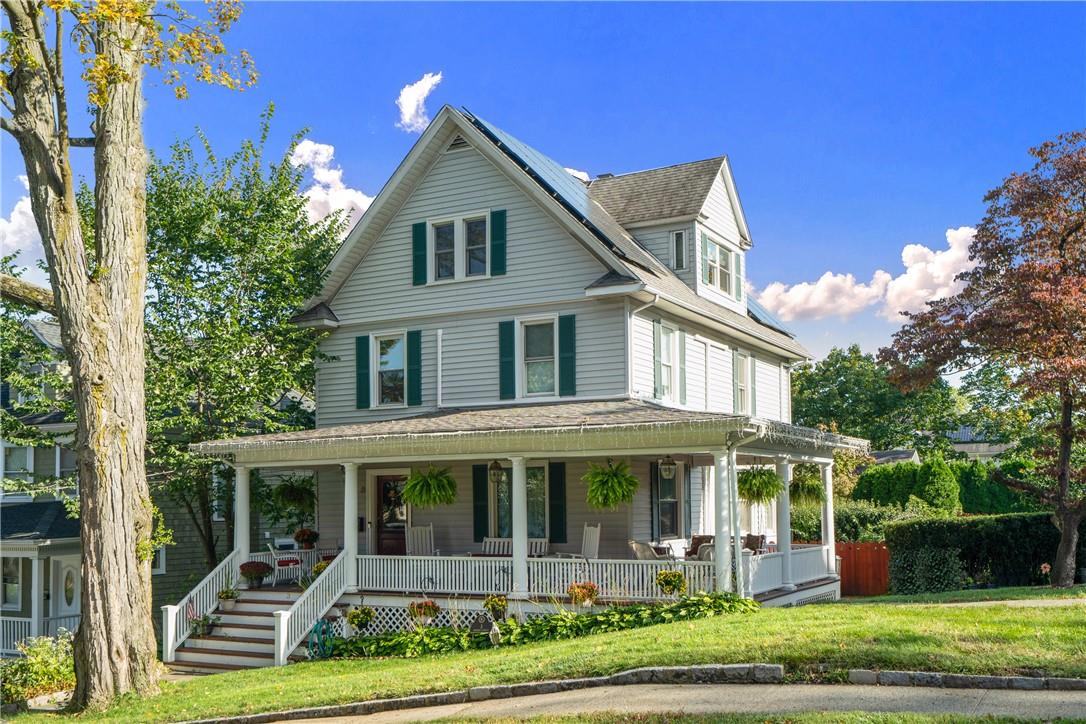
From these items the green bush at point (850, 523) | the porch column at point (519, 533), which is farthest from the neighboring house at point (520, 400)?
the green bush at point (850, 523)

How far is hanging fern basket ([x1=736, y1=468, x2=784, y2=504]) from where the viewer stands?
60.1 ft

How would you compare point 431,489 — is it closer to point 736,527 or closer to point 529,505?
point 529,505

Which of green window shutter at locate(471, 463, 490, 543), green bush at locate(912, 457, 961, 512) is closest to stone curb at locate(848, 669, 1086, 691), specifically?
green window shutter at locate(471, 463, 490, 543)

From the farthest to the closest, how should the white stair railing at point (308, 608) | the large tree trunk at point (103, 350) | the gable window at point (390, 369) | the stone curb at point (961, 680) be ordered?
1. the gable window at point (390, 369)
2. the white stair railing at point (308, 608)
3. the large tree trunk at point (103, 350)
4. the stone curb at point (961, 680)

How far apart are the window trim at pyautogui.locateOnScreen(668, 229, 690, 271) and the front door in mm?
7436

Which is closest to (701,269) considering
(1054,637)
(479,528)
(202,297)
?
(479,528)

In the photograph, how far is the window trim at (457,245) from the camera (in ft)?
70.8

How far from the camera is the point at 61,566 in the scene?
2520 cm

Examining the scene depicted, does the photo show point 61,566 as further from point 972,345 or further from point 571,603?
point 972,345

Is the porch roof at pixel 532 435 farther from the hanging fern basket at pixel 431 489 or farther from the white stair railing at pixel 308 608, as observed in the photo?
the white stair railing at pixel 308 608

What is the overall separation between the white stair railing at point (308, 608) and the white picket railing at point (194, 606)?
187 centimetres

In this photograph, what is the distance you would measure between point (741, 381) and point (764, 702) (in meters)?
15.1

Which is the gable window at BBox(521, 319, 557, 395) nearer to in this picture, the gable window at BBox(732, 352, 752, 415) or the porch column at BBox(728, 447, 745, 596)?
the porch column at BBox(728, 447, 745, 596)

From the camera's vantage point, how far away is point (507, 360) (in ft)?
69.4
